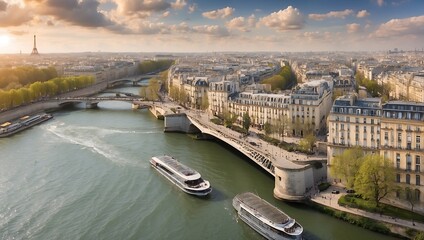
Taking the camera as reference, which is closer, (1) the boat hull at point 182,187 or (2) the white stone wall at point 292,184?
(2) the white stone wall at point 292,184

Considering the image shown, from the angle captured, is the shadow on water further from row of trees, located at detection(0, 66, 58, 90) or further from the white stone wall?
row of trees, located at detection(0, 66, 58, 90)

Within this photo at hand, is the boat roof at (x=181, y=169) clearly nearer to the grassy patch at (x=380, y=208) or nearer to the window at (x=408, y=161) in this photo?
the grassy patch at (x=380, y=208)

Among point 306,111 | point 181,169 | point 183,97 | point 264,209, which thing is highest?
point 183,97

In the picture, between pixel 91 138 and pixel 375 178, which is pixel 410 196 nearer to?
pixel 375 178

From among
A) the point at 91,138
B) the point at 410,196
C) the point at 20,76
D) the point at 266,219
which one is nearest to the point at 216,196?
the point at 266,219

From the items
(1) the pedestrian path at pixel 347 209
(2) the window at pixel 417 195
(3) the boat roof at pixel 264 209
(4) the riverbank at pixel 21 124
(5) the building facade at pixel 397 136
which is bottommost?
(1) the pedestrian path at pixel 347 209

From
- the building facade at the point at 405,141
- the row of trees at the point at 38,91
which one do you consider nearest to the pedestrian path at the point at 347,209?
the building facade at the point at 405,141
